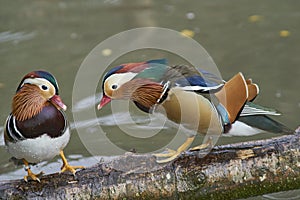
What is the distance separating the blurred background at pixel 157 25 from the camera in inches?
177

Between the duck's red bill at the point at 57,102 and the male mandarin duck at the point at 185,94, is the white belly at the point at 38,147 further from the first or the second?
the male mandarin duck at the point at 185,94

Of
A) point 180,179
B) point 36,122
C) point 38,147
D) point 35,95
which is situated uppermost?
point 35,95

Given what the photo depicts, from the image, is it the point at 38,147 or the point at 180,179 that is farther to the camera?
the point at 180,179

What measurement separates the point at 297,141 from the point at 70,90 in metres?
→ 2.50

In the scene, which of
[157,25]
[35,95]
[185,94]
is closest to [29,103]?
[35,95]

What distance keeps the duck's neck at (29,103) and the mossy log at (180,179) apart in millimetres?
317

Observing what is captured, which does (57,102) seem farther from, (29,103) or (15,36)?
(15,36)

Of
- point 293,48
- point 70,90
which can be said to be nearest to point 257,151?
point 70,90

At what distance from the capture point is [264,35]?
214 inches

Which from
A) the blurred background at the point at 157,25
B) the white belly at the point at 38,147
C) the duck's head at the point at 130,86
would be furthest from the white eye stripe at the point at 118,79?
the blurred background at the point at 157,25

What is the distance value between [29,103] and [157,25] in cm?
363

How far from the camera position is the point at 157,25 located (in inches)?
232

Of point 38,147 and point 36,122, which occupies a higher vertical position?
point 36,122

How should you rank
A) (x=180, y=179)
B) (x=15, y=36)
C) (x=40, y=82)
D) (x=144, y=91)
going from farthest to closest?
1. (x=15, y=36)
2. (x=180, y=179)
3. (x=144, y=91)
4. (x=40, y=82)
